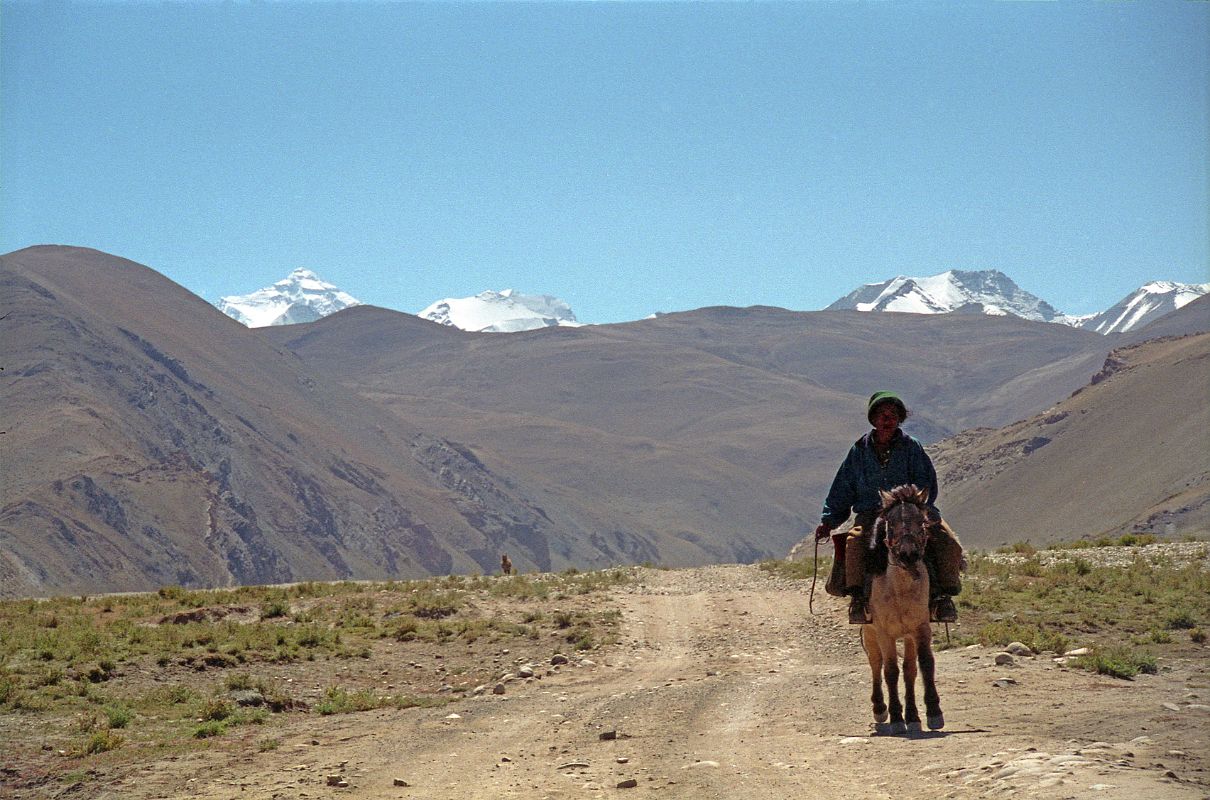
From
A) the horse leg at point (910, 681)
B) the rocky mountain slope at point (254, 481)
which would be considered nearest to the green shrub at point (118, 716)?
the horse leg at point (910, 681)

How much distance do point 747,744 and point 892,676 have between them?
1560mm

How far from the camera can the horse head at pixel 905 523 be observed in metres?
10.8

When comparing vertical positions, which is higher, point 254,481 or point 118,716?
point 254,481

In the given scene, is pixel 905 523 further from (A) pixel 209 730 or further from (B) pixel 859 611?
(A) pixel 209 730

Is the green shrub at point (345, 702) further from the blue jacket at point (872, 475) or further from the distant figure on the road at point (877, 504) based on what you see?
the blue jacket at point (872, 475)

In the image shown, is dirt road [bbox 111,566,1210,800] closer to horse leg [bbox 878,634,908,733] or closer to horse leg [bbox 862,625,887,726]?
horse leg [bbox 862,625,887,726]

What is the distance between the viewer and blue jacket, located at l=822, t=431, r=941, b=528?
1182 centimetres

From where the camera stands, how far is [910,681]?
1155cm

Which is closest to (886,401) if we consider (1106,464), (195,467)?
(1106,464)

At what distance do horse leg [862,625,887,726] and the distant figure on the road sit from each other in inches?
9.7

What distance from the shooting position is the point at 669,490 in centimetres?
19062

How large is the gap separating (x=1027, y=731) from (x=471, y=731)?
233 inches

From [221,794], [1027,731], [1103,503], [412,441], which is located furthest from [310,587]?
[412,441]

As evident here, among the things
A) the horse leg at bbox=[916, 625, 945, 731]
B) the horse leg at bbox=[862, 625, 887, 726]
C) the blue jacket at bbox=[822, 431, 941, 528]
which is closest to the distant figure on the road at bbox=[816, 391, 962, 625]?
the blue jacket at bbox=[822, 431, 941, 528]
